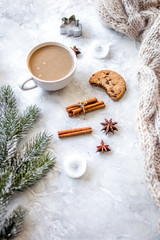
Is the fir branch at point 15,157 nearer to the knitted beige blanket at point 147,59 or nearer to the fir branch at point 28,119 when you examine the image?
the fir branch at point 28,119

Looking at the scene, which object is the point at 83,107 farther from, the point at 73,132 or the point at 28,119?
the point at 28,119

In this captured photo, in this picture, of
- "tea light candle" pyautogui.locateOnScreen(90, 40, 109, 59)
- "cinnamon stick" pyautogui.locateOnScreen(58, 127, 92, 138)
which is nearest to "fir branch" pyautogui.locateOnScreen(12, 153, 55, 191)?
"cinnamon stick" pyautogui.locateOnScreen(58, 127, 92, 138)

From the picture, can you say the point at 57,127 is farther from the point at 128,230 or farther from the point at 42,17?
the point at 42,17

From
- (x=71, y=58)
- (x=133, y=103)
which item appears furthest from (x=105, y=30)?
(x=133, y=103)

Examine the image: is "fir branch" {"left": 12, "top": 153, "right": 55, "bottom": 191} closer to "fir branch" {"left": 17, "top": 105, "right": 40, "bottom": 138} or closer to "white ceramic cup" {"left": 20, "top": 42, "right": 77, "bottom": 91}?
"fir branch" {"left": 17, "top": 105, "right": 40, "bottom": 138}

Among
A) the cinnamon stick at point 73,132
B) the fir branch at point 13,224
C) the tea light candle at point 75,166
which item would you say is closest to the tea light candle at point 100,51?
the cinnamon stick at point 73,132
